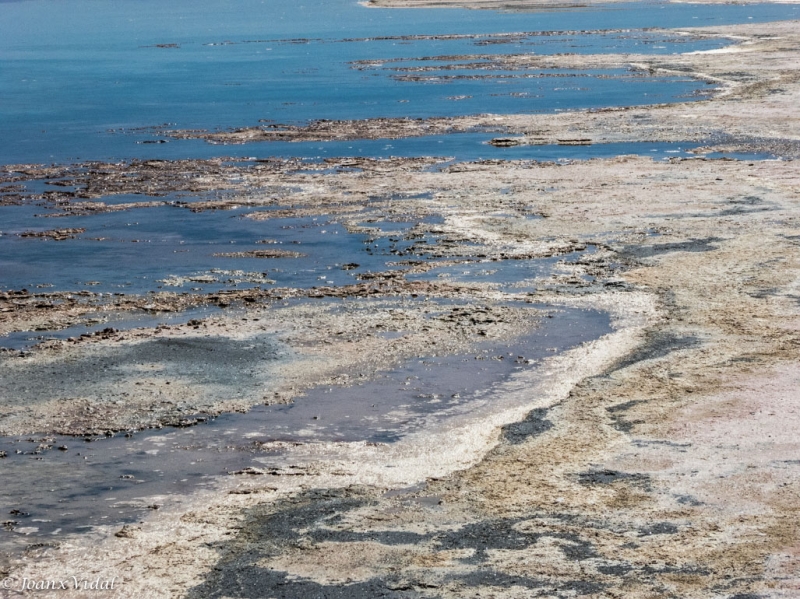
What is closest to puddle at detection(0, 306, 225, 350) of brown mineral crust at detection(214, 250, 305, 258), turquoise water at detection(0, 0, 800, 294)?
turquoise water at detection(0, 0, 800, 294)

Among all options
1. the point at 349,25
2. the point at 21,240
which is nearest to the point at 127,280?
the point at 21,240

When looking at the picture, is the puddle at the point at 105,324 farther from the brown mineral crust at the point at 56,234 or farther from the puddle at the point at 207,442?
the brown mineral crust at the point at 56,234

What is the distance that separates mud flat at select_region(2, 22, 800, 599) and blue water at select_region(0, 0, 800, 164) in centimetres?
1840

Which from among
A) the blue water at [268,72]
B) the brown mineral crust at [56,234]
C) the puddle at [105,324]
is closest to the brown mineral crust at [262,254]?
the puddle at [105,324]

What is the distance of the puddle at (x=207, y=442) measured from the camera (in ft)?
39.2

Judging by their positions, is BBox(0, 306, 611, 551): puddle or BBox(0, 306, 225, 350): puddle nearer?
BBox(0, 306, 611, 551): puddle

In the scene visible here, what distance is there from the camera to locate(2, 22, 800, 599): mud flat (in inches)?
402

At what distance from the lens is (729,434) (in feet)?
43.0

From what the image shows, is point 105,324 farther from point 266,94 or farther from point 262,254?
point 266,94

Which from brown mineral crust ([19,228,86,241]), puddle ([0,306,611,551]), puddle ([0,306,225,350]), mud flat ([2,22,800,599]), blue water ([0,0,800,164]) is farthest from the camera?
blue water ([0,0,800,164])

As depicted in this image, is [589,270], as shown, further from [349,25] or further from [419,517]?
[349,25]

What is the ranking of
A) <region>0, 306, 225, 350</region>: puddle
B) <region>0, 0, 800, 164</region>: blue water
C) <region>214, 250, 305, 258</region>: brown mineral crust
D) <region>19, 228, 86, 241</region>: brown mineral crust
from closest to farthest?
<region>0, 306, 225, 350</region>: puddle
<region>214, 250, 305, 258</region>: brown mineral crust
<region>19, 228, 86, 241</region>: brown mineral crust
<region>0, 0, 800, 164</region>: blue water

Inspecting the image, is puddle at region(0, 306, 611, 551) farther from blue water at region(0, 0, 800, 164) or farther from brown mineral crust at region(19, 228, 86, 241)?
blue water at region(0, 0, 800, 164)

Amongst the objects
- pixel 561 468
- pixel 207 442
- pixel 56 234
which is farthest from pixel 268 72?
pixel 561 468
